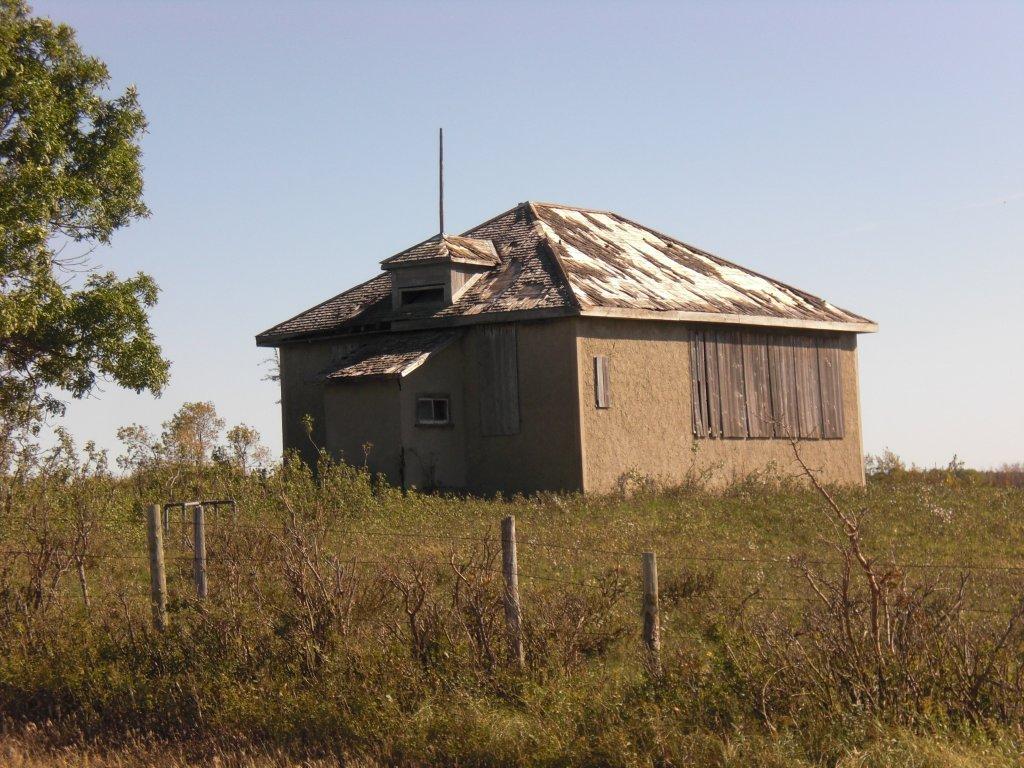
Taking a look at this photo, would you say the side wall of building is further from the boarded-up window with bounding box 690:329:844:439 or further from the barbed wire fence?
the barbed wire fence

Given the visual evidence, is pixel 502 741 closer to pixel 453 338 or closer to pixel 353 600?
pixel 353 600

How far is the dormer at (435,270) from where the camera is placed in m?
25.2

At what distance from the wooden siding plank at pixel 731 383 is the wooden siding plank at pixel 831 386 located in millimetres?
3099

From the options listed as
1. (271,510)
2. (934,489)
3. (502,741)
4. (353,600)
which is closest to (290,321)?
(271,510)

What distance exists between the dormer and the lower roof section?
2.27 feet

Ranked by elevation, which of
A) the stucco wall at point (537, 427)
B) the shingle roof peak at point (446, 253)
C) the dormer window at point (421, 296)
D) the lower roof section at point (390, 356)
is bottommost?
the stucco wall at point (537, 427)

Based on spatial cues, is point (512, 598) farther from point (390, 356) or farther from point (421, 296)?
point (421, 296)

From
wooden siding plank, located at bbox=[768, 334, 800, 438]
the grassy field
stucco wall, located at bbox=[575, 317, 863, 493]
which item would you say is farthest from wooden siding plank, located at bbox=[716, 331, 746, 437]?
the grassy field

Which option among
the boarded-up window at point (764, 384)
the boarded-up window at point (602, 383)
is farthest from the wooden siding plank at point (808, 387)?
the boarded-up window at point (602, 383)

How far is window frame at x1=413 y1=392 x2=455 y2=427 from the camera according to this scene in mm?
23938

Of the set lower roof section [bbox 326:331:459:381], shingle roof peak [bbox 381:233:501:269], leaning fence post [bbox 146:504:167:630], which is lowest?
leaning fence post [bbox 146:504:167:630]

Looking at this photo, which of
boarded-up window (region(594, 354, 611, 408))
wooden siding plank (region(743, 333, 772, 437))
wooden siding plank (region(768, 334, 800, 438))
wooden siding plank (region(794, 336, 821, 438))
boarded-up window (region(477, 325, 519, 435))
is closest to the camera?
boarded-up window (region(594, 354, 611, 408))

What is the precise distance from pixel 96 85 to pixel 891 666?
73.3 ft

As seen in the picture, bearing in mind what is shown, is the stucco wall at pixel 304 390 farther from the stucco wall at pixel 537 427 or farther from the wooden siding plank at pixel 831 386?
the wooden siding plank at pixel 831 386
